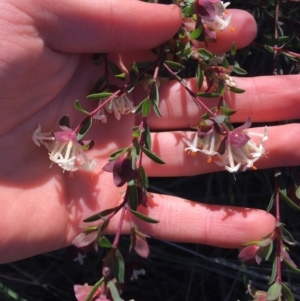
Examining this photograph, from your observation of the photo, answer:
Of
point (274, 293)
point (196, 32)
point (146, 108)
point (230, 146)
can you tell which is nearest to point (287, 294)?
point (274, 293)

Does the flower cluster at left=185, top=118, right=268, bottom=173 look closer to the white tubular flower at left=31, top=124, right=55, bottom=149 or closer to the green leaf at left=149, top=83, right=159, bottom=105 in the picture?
the green leaf at left=149, top=83, right=159, bottom=105

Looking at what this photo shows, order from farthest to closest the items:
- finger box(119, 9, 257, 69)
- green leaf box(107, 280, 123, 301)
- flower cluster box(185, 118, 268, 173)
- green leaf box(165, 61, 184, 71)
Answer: finger box(119, 9, 257, 69) < green leaf box(165, 61, 184, 71) < flower cluster box(185, 118, 268, 173) < green leaf box(107, 280, 123, 301)

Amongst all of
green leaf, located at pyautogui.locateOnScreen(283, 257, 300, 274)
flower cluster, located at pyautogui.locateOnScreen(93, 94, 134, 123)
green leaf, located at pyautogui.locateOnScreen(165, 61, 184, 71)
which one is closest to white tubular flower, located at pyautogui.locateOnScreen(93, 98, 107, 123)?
flower cluster, located at pyautogui.locateOnScreen(93, 94, 134, 123)

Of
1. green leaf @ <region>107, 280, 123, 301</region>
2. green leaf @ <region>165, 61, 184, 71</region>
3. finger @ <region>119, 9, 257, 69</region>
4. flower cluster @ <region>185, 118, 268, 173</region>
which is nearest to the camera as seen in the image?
green leaf @ <region>107, 280, 123, 301</region>

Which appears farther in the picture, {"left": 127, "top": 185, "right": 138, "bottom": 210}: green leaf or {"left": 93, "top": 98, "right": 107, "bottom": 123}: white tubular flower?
{"left": 93, "top": 98, "right": 107, "bottom": 123}: white tubular flower

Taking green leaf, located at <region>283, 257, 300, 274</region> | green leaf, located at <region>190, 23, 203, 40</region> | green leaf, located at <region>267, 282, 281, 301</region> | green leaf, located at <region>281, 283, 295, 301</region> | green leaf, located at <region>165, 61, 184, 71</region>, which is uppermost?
green leaf, located at <region>190, 23, 203, 40</region>

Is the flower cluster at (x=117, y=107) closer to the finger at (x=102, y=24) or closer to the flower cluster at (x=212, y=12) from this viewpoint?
the finger at (x=102, y=24)

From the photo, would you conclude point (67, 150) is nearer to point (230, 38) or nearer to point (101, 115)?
point (101, 115)

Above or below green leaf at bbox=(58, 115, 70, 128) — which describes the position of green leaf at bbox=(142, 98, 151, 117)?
above
